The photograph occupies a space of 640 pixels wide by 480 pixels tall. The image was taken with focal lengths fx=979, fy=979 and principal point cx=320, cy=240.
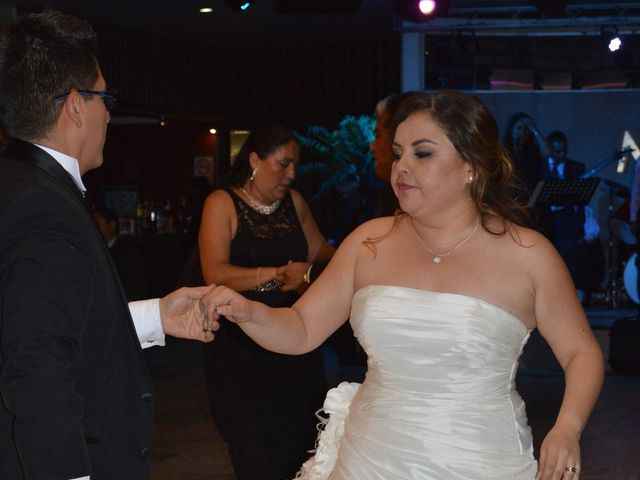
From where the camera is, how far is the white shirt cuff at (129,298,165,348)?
262 centimetres

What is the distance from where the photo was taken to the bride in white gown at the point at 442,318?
2648 mm

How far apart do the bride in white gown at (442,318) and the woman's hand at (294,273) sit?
3.59 ft

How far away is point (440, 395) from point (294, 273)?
1.47 m

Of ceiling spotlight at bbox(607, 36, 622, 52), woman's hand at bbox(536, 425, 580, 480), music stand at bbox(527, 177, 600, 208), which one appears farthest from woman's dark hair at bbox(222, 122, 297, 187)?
music stand at bbox(527, 177, 600, 208)

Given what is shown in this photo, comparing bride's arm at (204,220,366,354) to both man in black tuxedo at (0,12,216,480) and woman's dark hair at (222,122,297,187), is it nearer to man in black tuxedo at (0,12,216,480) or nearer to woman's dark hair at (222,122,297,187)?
man in black tuxedo at (0,12,216,480)

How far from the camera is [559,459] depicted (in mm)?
2383

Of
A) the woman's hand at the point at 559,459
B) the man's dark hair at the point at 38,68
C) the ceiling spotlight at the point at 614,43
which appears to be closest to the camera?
the man's dark hair at the point at 38,68

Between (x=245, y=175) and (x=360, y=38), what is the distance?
36.9 feet

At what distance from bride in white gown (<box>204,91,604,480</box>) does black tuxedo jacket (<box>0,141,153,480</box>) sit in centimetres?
63

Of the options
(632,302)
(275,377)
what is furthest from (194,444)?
(632,302)

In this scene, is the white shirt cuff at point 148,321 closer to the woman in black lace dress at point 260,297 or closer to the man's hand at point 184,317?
the man's hand at point 184,317

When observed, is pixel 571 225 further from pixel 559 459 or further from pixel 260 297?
pixel 559 459

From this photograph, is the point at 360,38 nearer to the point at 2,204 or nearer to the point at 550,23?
the point at 550,23

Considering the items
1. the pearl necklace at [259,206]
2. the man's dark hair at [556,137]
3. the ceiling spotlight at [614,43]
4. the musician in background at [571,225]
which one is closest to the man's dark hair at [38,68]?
the pearl necklace at [259,206]
